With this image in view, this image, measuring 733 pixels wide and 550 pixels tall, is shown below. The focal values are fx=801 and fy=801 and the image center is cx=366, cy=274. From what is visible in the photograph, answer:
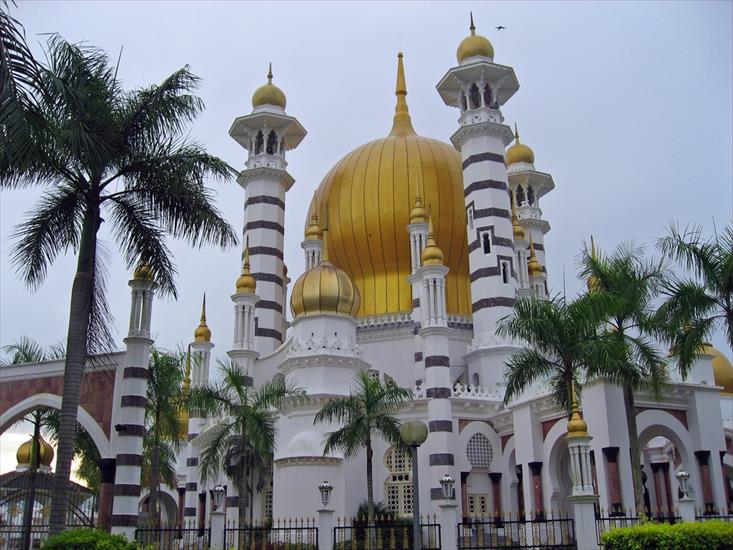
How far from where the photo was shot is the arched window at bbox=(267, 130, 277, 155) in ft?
137

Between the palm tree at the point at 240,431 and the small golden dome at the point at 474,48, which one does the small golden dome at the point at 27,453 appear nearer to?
the palm tree at the point at 240,431

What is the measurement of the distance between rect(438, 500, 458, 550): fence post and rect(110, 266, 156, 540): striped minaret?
800 cm

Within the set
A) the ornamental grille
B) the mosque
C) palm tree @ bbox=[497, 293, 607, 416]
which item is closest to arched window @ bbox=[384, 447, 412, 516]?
the mosque

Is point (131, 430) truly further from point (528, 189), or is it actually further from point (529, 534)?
point (528, 189)

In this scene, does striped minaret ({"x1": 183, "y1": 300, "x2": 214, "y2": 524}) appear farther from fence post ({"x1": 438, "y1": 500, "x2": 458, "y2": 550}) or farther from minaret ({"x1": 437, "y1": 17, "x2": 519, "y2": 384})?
fence post ({"x1": 438, "y1": 500, "x2": 458, "y2": 550})

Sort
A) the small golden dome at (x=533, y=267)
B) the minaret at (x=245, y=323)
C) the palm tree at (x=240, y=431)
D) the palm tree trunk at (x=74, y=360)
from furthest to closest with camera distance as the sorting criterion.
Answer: the small golden dome at (x=533, y=267) < the minaret at (x=245, y=323) < the palm tree at (x=240, y=431) < the palm tree trunk at (x=74, y=360)

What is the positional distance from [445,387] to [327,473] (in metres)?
5.35

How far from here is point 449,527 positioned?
18.5 meters

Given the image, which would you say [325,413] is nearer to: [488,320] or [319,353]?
[319,353]

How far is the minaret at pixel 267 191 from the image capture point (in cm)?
3841

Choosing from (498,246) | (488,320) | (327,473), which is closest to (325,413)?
(327,473)

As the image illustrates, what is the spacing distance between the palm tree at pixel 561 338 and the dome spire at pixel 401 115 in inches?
969

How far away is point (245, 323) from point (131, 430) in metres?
14.6

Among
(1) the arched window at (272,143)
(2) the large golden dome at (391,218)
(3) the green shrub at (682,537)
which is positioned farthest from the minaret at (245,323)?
(3) the green shrub at (682,537)
